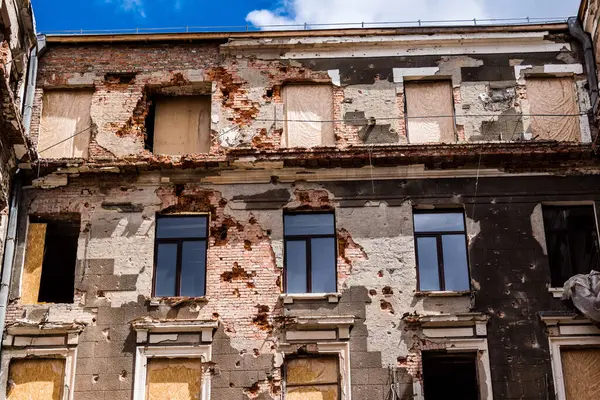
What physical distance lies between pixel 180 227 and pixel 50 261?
276 cm

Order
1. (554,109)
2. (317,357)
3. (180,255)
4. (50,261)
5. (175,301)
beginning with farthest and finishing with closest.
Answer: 1. (554,109)
2. (50,261)
3. (180,255)
4. (175,301)
5. (317,357)

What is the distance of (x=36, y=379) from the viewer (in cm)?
1645

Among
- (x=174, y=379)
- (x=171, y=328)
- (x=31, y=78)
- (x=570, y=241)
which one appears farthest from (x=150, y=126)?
(x=570, y=241)

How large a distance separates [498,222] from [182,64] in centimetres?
744

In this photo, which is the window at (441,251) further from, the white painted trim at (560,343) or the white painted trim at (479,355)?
the white painted trim at (560,343)

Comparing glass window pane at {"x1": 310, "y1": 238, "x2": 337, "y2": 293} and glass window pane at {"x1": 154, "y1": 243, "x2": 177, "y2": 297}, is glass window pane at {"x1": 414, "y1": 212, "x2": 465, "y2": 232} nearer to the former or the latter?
glass window pane at {"x1": 310, "y1": 238, "x2": 337, "y2": 293}

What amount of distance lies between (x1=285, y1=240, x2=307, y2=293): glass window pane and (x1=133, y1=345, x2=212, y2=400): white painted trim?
2016 mm

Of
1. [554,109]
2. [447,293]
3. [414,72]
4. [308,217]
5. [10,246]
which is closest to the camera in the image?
[447,293]

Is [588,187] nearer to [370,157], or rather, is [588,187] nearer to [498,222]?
[498,222]

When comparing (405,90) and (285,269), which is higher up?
(405,90)

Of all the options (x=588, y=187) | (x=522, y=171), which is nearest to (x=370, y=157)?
(x=522, y=171)

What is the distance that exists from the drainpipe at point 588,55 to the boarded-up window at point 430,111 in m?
2.89

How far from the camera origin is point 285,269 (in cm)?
1727

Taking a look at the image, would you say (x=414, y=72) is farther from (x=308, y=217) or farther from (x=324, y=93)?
(x=308, y=217)
